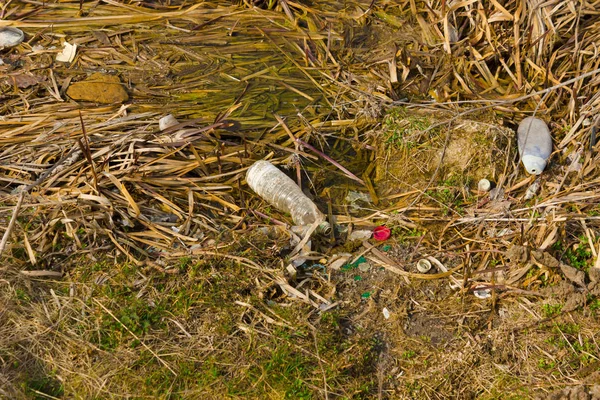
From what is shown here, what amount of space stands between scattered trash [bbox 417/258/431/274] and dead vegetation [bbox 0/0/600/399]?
0.13 feet

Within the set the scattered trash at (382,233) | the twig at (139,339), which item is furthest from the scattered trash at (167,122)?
the scattered trash at (382,233)

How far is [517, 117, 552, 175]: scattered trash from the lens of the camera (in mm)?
4125

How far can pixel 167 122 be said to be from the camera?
172 inches

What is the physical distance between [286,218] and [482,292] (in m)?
1.20

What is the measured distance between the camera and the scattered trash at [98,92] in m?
4.70

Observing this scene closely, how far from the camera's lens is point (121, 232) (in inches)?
150

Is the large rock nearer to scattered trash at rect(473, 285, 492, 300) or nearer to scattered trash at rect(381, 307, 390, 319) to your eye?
scattered trash at rect(473, 285, 492, 300)

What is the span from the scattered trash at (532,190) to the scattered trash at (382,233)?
2.76ft

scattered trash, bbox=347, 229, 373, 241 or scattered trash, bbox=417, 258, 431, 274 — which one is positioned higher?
scattered trash, bbox=417, 258, 431, 274

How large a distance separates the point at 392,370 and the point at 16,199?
2.29m

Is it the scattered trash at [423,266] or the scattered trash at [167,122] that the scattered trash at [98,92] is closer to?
the scattered trash at [167,122]

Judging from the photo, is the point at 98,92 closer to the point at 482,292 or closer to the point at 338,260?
the point at 338,260

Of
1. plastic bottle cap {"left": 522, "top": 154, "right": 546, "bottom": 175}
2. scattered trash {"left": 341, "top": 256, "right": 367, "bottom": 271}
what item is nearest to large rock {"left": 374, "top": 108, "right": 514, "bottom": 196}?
plastic bottle cap {"left": 522, "top": 154, "right": 546, "bottom": 175}

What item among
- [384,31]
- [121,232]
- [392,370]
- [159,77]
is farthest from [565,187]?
[159,77]
